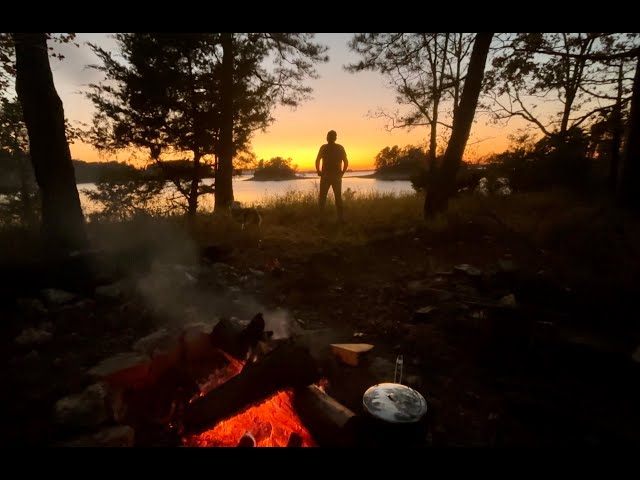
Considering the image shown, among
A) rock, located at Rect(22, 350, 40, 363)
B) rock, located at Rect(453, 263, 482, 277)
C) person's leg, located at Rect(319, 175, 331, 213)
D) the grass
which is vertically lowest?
rock, located at Rect(22, 350, 40, 363)

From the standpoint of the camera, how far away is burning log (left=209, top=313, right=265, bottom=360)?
2.74 meters

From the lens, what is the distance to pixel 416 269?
5.48m

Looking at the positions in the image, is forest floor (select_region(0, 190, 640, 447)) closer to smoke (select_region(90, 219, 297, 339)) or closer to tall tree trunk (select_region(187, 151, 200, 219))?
smoke (select_region(90, 219, 297, 339))

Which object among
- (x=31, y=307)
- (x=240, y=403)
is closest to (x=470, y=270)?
(x=240, y=403)

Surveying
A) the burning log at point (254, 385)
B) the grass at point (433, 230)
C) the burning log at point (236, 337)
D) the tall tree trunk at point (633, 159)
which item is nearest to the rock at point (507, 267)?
the grass at point (433, 230)

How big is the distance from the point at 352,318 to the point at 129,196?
35.7 ft

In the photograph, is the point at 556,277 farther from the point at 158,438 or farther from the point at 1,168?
the point at 1,168

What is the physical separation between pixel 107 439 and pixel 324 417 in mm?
1393

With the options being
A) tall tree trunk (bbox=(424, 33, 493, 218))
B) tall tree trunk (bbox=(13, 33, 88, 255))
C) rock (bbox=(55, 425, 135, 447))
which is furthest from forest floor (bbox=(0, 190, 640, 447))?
tall tree trunk (bbox=(424, 33, 493, 218))

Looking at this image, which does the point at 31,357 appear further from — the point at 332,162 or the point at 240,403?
the point at 332,162

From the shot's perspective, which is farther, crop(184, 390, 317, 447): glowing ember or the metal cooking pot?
crop(184, 390, 317, 447): glowing ember

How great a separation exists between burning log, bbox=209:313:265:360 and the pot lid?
1.27m

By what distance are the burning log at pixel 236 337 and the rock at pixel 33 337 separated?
1805mm

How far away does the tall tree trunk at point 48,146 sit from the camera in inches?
174
